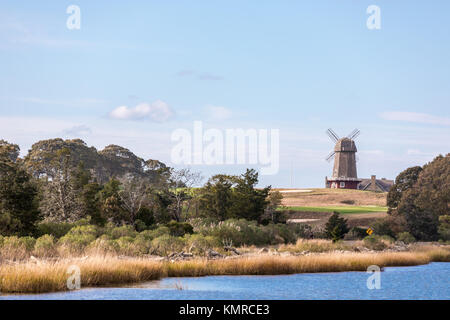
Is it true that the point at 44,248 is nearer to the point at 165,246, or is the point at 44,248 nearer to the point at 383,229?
the point at 165,246

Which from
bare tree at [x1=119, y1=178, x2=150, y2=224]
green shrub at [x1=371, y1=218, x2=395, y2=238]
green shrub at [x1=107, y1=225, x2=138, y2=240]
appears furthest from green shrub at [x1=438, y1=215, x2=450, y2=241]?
green shrub at [x1=107, y1=225, x2=138, y2=240]

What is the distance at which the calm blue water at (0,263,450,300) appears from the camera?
21688 mm

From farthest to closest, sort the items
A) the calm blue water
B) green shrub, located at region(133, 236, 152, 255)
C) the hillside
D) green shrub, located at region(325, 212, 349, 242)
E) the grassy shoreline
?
the hillside < green shrub, located at region(325, 212, 349, 242) < green shrub, located at region(133, 236, 152, 255) < the calm blue water < the grassy shoreline

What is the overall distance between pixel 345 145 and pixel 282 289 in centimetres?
9948

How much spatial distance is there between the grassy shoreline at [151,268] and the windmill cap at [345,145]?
81.5 m

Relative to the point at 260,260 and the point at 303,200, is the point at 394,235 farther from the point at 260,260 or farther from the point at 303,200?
the point at 303,200

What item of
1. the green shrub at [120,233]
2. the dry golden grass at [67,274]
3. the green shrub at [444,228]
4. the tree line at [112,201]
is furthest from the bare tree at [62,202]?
the green shrub at [444,228]

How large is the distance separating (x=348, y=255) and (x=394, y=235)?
2287 cm

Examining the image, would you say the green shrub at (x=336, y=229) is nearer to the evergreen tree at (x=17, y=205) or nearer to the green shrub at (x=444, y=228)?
the green shrub at (x=444, y=228)

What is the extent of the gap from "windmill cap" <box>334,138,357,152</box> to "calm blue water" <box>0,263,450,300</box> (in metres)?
89.6

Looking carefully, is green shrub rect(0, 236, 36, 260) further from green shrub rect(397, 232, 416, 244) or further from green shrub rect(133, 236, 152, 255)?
green shrub rect(397, 232, 416, 244)

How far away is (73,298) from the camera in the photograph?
794 inches

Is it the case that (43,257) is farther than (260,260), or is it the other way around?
(260,260)
